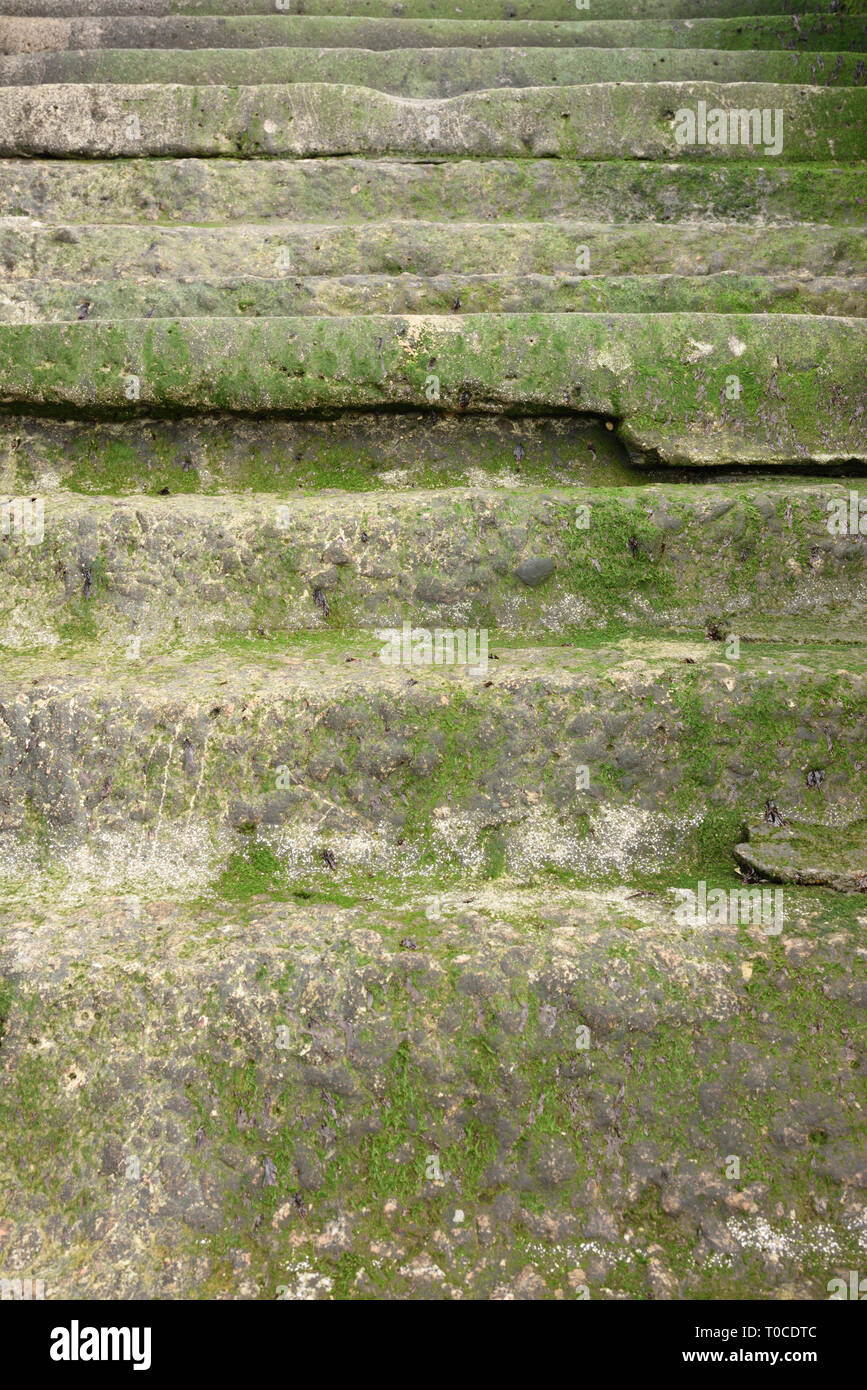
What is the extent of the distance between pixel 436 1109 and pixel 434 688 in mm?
2624

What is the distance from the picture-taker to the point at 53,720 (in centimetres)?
616

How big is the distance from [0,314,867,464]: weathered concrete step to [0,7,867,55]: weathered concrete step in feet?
25.3

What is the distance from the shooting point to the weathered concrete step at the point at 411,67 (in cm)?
1168

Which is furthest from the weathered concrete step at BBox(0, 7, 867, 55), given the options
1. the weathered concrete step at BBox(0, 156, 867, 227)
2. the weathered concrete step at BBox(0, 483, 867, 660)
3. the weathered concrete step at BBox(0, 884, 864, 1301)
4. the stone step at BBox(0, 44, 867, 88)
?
the weathered concrete step at BBox(0, 884, 864, 1301)

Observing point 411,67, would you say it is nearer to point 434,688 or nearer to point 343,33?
point 343,33

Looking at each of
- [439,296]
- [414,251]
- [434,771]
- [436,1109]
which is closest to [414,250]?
[414,251]

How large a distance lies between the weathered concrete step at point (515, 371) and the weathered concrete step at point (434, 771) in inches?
101

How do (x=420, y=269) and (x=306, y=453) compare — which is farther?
(x=420, y=269)

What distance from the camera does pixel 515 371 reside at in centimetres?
780

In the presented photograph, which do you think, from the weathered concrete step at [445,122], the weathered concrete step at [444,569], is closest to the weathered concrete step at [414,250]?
the weathered concrete step at [445,122]

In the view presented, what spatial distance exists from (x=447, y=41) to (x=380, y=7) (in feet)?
4.87

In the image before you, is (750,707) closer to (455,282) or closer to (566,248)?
(455,282)

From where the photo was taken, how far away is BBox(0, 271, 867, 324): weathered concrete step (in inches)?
341

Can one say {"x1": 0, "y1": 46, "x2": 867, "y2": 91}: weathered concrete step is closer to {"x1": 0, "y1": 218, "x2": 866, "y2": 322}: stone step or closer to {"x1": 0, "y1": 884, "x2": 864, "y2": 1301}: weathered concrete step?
{"x1": 0, "y1": 218, "x2": 866, "y2": 322}: stone step
